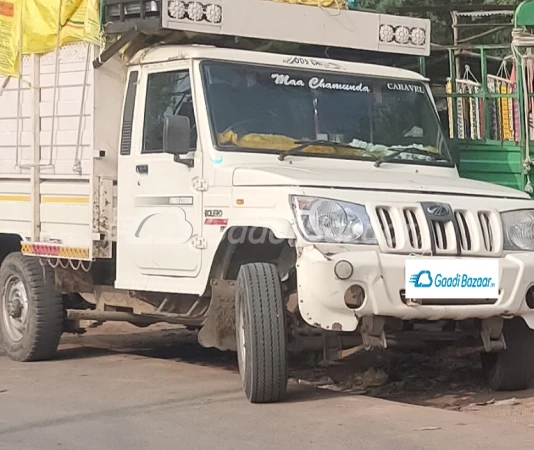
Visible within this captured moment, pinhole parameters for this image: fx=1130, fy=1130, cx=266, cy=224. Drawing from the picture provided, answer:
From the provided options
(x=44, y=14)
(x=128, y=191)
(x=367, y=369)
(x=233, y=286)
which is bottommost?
(x=367, y=369)

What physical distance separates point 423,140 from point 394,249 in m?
1.86

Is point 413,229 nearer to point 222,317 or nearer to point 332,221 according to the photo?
point 332,221

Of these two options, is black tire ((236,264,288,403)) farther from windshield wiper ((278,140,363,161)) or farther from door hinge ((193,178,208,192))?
windshield wiper ((278,140,363,161))

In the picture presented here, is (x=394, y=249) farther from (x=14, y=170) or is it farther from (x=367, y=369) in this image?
(x=14, y=170)

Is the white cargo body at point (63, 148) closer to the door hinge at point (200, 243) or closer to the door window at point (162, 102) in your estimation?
the door window at point (162, 102)

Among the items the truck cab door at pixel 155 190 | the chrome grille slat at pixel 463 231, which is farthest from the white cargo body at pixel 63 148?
the chrome grille slat at pixel 463 231

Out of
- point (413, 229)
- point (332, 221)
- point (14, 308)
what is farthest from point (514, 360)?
point (14, 308)

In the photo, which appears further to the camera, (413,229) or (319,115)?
(319,115)

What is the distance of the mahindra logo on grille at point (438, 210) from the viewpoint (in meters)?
6.70

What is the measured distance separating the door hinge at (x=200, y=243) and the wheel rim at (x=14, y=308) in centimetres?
A: 227

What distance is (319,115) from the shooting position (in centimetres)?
782

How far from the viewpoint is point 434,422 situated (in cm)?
634

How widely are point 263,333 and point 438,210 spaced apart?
4.17ft

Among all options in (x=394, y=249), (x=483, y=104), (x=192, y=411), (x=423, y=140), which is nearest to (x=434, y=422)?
(x=394, y=249)
